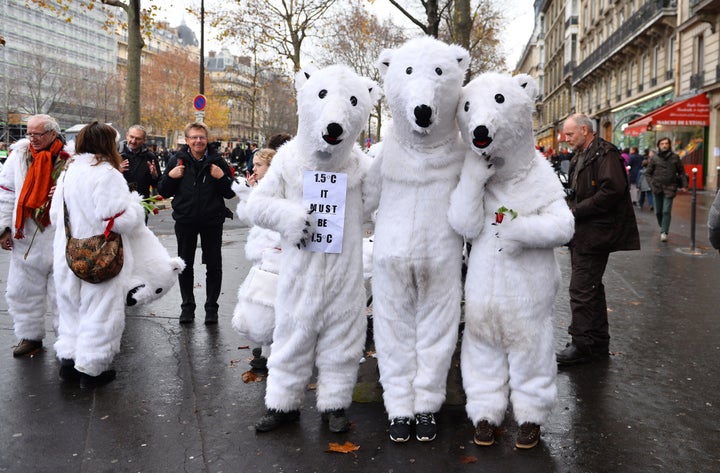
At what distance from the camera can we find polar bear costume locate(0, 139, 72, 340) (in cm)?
518

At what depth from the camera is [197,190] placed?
621cm

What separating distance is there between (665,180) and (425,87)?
33.5ft

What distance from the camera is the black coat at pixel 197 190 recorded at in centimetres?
620

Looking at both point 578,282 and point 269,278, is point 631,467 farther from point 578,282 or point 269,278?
point 269,278

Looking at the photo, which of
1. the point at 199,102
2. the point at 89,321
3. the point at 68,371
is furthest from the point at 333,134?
the point at 199,102

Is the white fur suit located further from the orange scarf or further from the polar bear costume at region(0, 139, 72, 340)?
the polar bear costume at region(0, 139, 72, 340)

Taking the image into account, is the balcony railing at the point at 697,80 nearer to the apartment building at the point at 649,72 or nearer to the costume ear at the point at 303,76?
the apartment building at the point at 649,72

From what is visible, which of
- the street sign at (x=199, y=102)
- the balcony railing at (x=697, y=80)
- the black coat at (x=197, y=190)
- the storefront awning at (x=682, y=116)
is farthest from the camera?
the balcony railing at (x=697, y=80)

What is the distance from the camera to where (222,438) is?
374 cm

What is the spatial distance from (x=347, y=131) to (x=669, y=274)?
6919 millimetres

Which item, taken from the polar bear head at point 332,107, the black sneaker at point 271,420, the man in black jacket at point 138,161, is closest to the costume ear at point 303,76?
the polar bear head at point 332,107

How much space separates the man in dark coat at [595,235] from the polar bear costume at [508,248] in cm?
151

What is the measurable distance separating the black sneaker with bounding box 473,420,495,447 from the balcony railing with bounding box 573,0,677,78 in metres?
31.1

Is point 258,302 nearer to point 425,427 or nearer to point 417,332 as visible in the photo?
point 417,332
